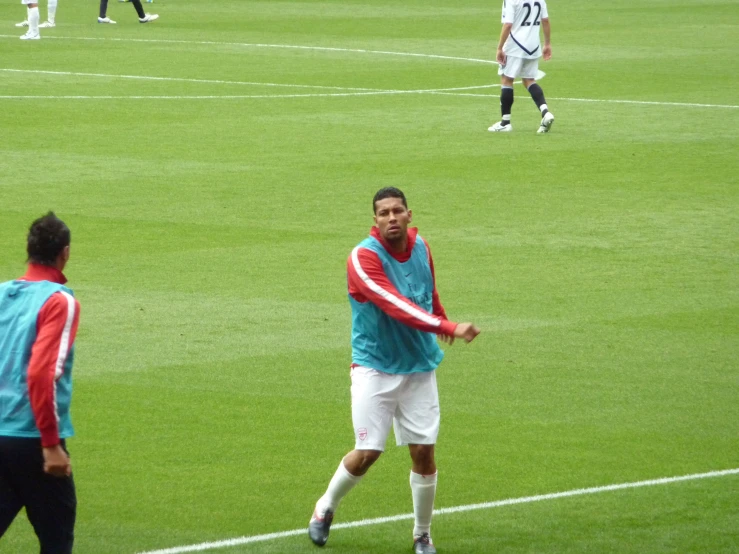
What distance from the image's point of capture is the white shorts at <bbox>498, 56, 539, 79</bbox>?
2183 centimetres

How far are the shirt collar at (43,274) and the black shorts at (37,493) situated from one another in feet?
2.11

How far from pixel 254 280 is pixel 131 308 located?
1326 mm

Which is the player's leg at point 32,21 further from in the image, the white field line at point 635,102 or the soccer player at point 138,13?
the white field line at point 635,102

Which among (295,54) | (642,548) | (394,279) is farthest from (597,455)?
(295,54)

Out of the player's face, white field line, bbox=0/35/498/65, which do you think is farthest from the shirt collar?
white field line, bbox=0/35/498/65

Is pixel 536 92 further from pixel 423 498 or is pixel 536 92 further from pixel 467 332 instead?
pixel 467 332

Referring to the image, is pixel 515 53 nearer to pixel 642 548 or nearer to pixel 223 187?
pixel 223 187

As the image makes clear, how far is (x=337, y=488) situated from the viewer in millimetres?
7449

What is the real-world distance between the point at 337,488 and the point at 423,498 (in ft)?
1.49

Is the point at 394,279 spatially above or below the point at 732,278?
above

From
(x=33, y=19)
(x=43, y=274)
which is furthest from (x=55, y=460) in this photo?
(x=33, y=19)

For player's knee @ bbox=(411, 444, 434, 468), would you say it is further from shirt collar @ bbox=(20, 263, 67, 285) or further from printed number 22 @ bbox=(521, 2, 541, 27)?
printed number 22 @ bbox=(521, 2, 541, 27)

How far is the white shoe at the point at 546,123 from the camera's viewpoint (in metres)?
22.0

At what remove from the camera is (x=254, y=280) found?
13.4 m
